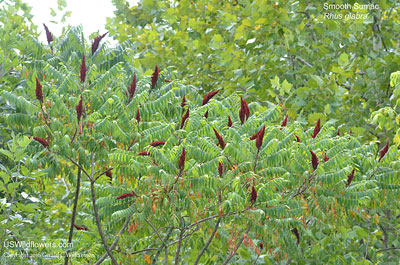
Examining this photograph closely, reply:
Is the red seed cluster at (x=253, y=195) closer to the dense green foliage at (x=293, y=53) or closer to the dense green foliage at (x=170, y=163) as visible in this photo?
the dense green foliage at (x=170, y=163)

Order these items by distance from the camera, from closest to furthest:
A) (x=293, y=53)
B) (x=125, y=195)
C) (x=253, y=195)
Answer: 1. (x=253, y=195)
2. (x=125, y=195)
3. (x=293, y=53)

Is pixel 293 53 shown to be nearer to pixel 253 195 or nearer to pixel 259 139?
pixel 259 139

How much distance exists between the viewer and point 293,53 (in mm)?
10445

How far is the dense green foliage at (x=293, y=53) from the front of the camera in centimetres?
971

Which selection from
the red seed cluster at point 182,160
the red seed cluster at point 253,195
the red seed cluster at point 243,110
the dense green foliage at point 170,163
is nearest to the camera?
the red seed cluster at point 182,160

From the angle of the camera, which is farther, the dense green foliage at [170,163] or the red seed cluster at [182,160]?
the dense green foliage at [170,163]

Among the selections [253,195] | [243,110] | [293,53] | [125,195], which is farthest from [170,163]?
[293,53]

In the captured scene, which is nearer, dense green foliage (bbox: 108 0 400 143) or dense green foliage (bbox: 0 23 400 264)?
dense green foliage (bbox: 0 23 400 264)

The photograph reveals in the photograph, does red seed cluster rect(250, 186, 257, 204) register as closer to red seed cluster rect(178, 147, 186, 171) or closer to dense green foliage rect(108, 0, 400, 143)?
red seed cluster rect(178, 147, 186, 171)

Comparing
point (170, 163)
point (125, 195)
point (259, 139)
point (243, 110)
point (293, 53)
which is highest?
point (293, 53)

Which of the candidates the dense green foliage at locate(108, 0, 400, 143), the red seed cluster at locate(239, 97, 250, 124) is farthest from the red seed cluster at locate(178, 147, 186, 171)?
the dense green foliage at locate(108, 0, 400, 143)

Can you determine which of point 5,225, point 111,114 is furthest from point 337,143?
point 5,225

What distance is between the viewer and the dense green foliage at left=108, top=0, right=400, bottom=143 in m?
9.71

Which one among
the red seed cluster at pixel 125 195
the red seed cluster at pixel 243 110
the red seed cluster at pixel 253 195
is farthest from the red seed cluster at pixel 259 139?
the red seed cluster at pixel 125 195
